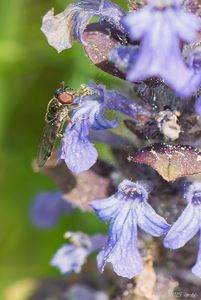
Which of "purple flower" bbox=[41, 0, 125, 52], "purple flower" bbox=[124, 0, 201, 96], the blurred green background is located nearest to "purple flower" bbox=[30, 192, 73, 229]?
the blurred green background

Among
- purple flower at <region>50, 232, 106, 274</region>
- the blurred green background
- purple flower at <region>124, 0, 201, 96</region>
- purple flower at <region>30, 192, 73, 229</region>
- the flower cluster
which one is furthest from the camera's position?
the blurred green background

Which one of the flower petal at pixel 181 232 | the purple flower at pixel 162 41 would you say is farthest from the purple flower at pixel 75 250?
the purple flower at pixel 162 41

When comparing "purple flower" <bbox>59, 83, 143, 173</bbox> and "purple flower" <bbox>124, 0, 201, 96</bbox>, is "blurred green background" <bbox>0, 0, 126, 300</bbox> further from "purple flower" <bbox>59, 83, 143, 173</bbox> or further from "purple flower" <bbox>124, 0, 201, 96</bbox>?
"purple flower" <bbox>124, 0, 201, 96</bbox>

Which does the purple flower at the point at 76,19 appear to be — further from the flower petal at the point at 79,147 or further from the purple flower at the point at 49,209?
the purple flower at the point at 49,209

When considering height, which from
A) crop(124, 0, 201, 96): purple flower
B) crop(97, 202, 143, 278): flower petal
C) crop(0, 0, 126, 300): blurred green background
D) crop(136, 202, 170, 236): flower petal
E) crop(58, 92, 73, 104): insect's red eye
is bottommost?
crop(0, 0, 126, 300): blurred green background

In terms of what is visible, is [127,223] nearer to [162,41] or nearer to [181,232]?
[181,232]
